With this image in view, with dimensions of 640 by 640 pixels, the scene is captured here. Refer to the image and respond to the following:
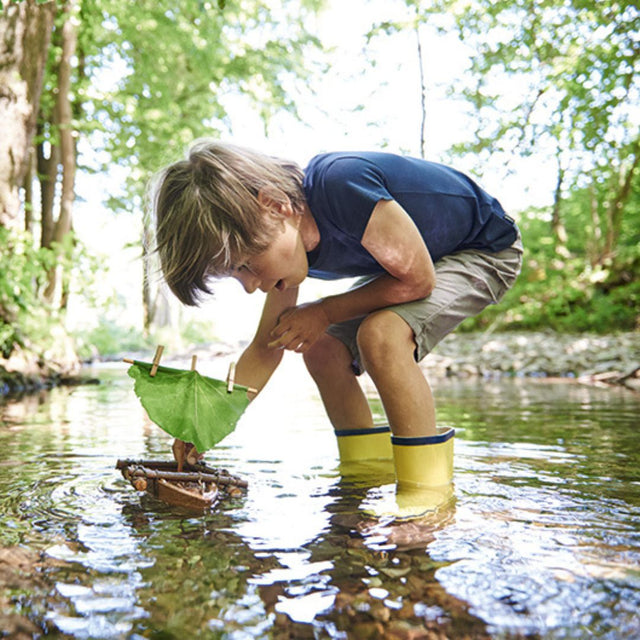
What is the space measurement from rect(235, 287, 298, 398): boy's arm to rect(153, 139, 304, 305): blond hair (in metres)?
0.34

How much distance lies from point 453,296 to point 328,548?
1.04m

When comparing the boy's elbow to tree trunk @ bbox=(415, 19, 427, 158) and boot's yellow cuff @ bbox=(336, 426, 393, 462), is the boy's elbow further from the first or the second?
tree trunk @ bbox=(415, 19, 427, 158)

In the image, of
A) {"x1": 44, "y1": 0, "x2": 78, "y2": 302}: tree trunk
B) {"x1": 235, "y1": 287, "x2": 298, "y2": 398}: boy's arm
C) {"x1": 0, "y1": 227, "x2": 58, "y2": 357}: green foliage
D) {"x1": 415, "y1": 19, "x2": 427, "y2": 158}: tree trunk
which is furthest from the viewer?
{"x1": 415, "y1": 19, "x2": 427, "y2": 158}: tree trunk

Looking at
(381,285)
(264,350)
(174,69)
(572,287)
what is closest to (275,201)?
(381,285)

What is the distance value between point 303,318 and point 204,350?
1131cm

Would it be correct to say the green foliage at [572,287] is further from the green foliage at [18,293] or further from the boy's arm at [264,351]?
the boy's arm at [264,351]

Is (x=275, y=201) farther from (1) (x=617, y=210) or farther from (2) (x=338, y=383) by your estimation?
(1) (x=617, y=210)

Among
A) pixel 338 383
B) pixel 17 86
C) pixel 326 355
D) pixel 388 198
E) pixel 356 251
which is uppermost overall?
pixel 17 86

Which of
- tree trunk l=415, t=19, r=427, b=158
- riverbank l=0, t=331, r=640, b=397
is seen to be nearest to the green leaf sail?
riverbank l=0, t=331, r=640, b=397

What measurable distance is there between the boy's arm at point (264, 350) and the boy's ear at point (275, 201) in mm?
383

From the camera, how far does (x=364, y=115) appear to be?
1402 centimetres

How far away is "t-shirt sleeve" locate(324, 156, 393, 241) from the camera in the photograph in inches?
74.7

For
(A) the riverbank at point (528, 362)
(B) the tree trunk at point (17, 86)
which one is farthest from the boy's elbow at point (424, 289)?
(B) the tree trunk at point (17, 86)

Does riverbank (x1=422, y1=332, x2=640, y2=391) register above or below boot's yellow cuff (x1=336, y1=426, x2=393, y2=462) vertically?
above
